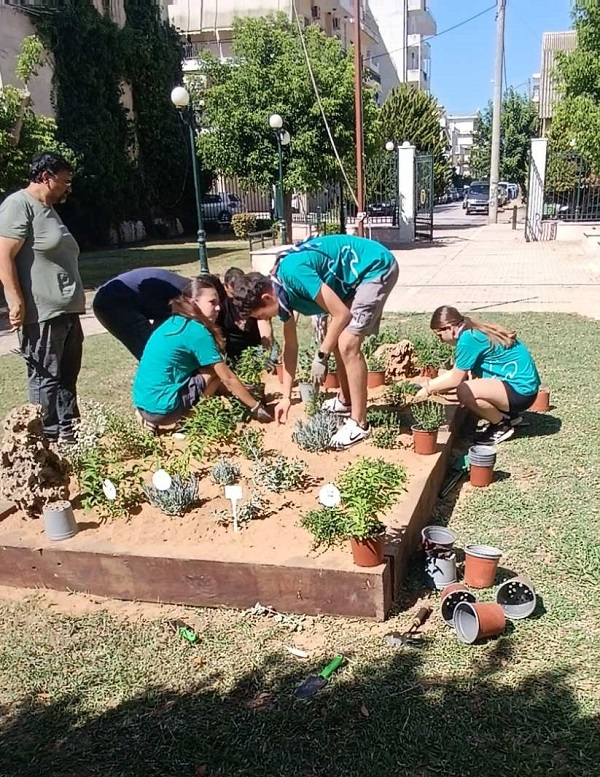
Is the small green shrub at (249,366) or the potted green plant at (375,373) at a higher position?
the small green shrub at (249,366)

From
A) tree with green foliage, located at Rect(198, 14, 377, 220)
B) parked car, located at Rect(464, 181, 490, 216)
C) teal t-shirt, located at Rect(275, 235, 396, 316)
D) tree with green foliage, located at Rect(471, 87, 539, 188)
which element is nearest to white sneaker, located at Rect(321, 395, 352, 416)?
teal t-shirt, located at Rect(275, 235, 396, 316)

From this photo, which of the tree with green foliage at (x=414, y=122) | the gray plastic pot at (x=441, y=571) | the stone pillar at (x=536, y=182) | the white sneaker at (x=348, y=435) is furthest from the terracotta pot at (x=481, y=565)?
the tree with green foliage at (x=414, y=122)

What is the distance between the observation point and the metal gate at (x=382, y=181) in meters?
22.7

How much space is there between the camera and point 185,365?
13.4ft

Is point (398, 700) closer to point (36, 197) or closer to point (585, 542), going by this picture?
point (585, 542)

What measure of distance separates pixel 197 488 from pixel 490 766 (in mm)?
1816

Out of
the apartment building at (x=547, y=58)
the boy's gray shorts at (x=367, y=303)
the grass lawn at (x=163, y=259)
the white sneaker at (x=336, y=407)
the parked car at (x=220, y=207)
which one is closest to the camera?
the boy's gray shorts at (x=367, y=303)

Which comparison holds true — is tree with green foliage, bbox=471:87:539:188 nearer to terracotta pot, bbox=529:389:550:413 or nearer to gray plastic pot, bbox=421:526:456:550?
terracotta pot, bbox=529:389:550:413

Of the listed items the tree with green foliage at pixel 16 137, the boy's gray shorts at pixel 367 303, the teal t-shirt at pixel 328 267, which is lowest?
the boy's gray shorts at pixel 367 303

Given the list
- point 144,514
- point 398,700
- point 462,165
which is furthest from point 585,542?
point 462,165

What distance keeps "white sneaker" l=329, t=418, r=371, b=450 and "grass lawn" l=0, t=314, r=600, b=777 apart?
0.91 m

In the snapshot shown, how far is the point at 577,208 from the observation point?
69.3 feet

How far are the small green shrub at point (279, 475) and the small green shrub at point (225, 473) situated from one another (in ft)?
0.37

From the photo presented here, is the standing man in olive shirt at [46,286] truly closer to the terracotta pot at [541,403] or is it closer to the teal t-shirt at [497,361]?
the teal t-shirt at [497,361]
